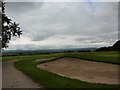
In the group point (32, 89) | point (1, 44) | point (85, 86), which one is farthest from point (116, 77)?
point (1, 44)

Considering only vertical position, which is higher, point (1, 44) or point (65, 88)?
point (1, 44)

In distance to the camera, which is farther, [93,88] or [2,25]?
[2,25]

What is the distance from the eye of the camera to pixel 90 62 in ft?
75.4

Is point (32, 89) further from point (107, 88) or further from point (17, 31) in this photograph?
point (17, 31)

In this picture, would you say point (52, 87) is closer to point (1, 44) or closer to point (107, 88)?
point (107, 88)

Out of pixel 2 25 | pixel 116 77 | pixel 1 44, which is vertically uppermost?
pixel 2 25

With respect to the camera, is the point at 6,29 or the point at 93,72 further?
the point at 6,29

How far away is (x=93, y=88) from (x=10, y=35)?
24997mm

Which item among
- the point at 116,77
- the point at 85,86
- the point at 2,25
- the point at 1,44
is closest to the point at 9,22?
the point at 2,25

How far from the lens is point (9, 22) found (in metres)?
33.6

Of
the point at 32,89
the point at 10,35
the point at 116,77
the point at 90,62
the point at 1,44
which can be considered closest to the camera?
the point at 32,89

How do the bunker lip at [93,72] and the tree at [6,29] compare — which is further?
the tree at [6,29]

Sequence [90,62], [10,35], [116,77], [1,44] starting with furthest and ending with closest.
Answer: [10,35], [1,44], [90,62], [116,77]

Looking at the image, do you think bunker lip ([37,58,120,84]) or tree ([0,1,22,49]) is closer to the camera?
bunker lip ([37,58,120,84])
